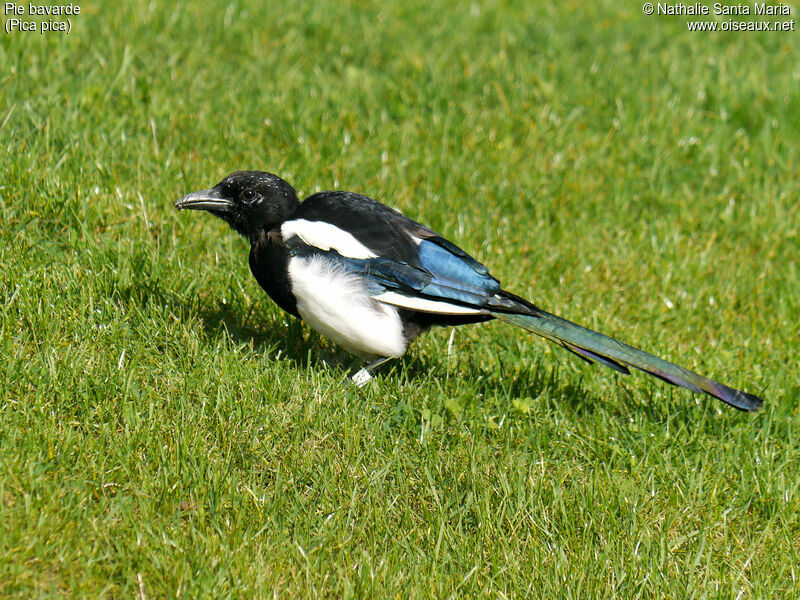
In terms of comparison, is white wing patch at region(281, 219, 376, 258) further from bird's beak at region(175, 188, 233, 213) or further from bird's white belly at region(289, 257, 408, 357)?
bird's beak at region(175, 188, 233, 213)

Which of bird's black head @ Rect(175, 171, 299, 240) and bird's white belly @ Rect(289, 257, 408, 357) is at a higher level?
bird's black head @ Rect(175, 171, 299, 240)

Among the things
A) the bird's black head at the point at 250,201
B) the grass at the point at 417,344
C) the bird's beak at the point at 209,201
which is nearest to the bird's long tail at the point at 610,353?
the grass at the point at 417,344

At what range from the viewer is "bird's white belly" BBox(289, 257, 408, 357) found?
3328mm

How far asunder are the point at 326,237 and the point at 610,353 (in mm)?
1101

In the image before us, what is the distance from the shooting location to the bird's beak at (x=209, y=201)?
3.56 metres

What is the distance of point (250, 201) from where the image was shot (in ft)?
11.7

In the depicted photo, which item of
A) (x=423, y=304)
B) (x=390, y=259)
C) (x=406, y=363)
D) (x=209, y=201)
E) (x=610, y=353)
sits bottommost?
(x=406, y=363)

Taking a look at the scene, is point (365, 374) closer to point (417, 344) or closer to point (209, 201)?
point (417, 344)

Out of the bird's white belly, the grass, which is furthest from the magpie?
the grass

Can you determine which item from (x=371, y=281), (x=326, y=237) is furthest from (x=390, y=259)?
(x=326, y=237)

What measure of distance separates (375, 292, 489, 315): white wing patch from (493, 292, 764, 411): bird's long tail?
0.15m

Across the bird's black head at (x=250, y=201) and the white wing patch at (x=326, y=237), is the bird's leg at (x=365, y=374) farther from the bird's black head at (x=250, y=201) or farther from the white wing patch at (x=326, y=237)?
the bird's black head at (x=250, y=201)

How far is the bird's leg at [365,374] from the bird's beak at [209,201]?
782 mm

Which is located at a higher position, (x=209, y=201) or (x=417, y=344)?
(x=209, y=201)
